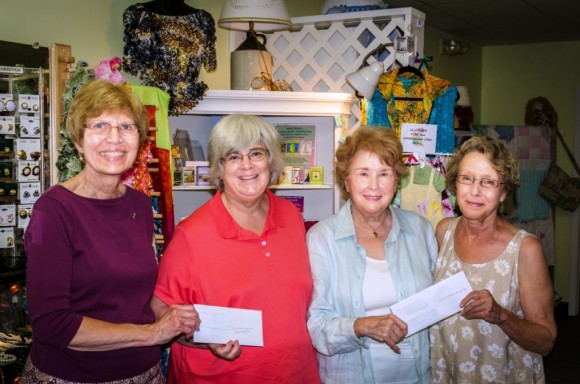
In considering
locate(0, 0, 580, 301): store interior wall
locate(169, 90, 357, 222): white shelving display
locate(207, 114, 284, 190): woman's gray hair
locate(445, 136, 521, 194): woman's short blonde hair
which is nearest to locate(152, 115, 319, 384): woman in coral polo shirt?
locate(207, 114, 284, 190): woman's gray hair

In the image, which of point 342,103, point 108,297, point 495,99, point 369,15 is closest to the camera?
point 108,297

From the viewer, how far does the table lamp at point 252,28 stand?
3.64 meters

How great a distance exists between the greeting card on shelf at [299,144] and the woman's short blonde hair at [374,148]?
6.28 ft

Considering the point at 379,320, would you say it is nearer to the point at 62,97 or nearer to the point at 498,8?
the point at 62,97

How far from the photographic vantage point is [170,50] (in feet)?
11.0

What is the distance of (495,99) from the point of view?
7.62 meters

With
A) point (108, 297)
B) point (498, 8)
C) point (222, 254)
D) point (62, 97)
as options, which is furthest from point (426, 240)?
point (498, 8)

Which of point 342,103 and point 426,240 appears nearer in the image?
point 426,240

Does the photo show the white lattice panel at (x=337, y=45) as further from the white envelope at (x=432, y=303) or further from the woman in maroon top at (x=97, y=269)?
the woman in maroon top at (x=97, y=269)

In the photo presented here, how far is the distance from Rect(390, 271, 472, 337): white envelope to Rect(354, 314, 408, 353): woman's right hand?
0.07 ft

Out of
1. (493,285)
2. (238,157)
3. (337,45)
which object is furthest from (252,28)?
(493,285)

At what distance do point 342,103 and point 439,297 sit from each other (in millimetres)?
2126

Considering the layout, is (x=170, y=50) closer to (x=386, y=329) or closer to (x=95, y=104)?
(x=95, y=104)

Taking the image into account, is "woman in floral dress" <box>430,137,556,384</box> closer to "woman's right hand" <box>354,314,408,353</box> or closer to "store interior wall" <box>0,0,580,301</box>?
"woman's right hand" <box>354,314,408,353</box>
